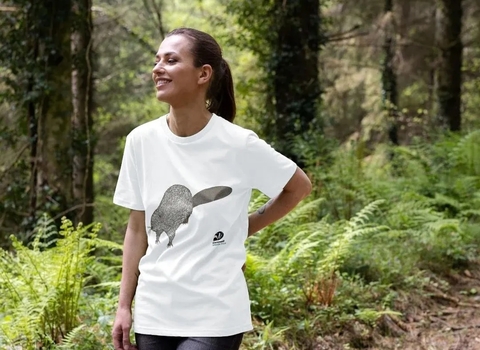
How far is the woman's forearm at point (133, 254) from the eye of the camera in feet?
8.13

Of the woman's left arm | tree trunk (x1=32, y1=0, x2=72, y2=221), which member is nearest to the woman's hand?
the woman's left arm

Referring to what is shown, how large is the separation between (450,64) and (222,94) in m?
11.5

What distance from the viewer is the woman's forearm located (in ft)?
8.13

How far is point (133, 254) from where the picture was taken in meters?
2.49

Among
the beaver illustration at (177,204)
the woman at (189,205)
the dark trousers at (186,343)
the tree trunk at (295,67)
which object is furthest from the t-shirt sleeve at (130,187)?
the tree trunk at (295,67)

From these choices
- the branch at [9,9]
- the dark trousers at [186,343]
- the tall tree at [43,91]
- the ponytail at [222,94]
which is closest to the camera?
the dark trousers at [186,343]

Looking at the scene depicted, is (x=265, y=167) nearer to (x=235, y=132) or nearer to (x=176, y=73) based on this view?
(x=235, y=132)

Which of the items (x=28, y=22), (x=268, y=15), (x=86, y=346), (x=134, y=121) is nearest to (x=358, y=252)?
(x=86, y=346)

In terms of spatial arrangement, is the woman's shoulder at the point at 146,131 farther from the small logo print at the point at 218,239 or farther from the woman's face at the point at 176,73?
the small logo print at the point at 218,239

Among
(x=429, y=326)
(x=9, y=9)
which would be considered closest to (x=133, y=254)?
(x=429, y=326)

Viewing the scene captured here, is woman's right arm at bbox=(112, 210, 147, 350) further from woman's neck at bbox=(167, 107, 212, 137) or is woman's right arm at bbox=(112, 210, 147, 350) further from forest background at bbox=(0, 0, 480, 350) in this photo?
forest background at bbox=(0, 0, 480, 350)

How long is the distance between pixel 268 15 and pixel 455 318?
24.1 feet

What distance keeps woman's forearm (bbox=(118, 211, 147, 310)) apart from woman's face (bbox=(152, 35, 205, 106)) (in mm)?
501

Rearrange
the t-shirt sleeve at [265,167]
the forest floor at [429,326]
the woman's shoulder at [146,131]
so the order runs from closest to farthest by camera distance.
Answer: the t-shirt sleeve at [265,167] → the woman's shoulder at [146,131] → the forest floor at [429,326]
